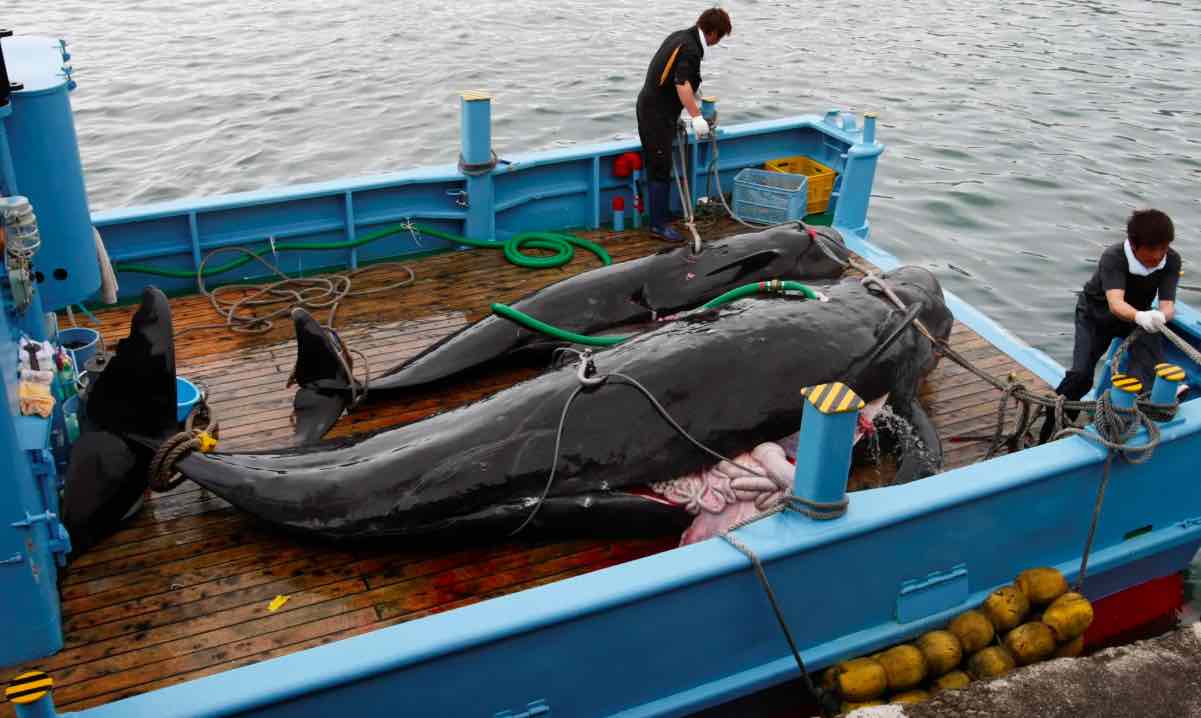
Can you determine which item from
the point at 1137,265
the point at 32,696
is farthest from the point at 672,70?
the point at 32,696

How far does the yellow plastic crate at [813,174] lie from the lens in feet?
31.3

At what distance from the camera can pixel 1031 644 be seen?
16.3ft

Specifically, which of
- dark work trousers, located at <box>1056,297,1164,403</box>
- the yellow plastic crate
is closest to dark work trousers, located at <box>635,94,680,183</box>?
the yellow plastic crate

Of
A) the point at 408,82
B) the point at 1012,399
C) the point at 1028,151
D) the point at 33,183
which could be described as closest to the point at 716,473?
the point at 1012,399

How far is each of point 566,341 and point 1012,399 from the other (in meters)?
2.91

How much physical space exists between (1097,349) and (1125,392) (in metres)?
1.46

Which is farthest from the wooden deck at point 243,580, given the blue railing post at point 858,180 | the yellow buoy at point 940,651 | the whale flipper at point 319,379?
the blue railing post at point 858,180

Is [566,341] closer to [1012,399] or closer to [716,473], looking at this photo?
[716,473]

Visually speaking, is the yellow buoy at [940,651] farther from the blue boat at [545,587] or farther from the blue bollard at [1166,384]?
the blue bollard at [1166,384]

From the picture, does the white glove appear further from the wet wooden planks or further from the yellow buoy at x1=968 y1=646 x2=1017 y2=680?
the yellow buoy at x1=968 y1=646 x2=1017 y2=680

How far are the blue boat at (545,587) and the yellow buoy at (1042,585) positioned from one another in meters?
0.10

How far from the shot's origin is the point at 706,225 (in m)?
9.35

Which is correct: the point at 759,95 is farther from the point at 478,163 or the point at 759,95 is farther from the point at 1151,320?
the point at 1151,320

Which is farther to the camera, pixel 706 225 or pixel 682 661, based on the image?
pixel 706 225
